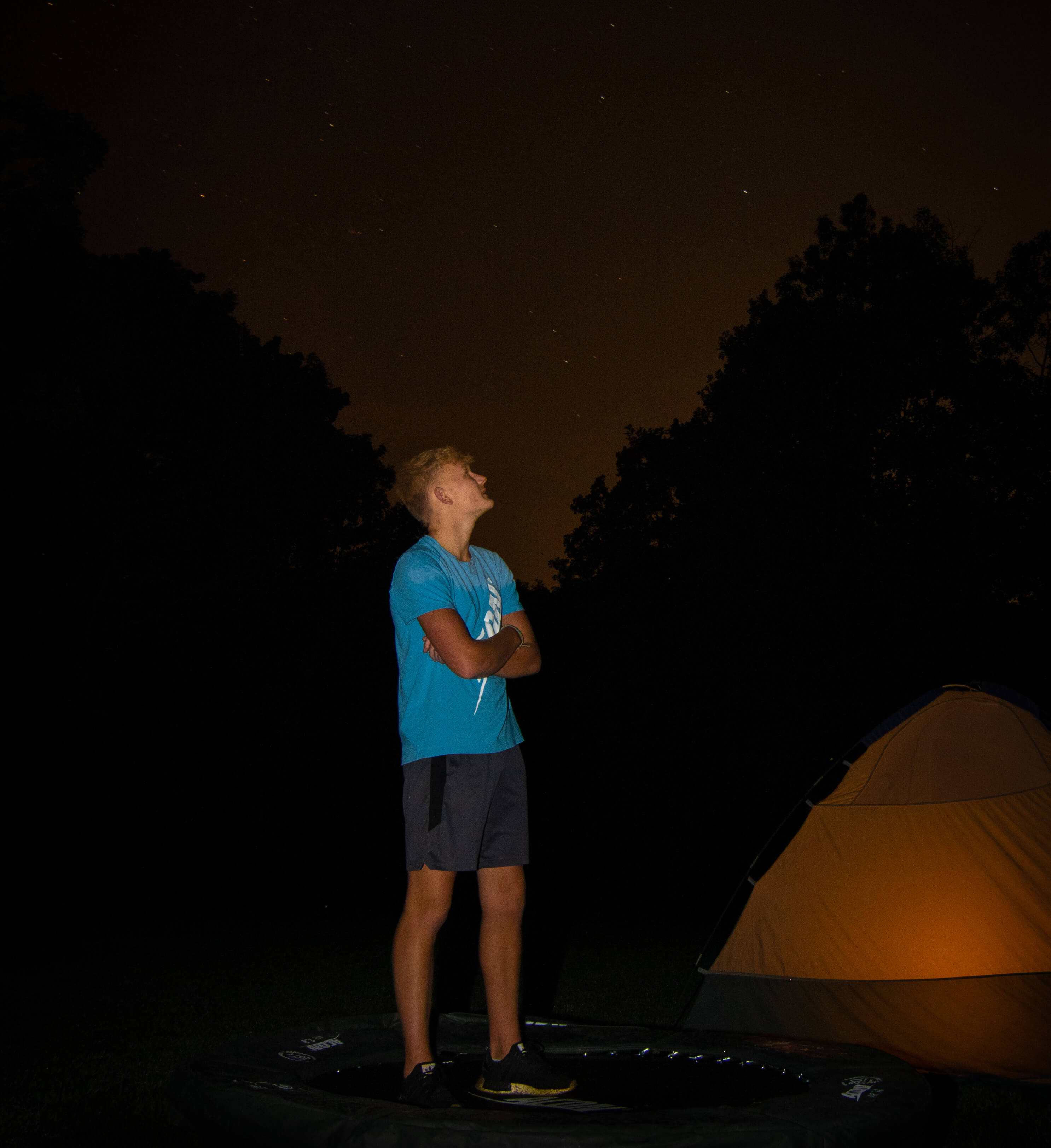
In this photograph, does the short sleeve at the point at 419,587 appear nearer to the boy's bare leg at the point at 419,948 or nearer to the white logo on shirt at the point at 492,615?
the white logo on shirt at the point at 492,615

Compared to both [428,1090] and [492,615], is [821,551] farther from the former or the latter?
[428,1090]

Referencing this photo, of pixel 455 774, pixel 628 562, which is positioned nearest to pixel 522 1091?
pixel 455 774

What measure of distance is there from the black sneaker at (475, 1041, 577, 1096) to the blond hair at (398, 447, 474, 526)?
1548 mm

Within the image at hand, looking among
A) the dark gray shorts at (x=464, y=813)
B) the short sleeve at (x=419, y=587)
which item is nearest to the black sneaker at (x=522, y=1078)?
the dark gray shorts at (x=464, y=813)

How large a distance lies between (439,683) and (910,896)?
9.74 feet

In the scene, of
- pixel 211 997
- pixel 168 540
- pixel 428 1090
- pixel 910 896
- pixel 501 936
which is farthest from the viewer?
pixel 168 540

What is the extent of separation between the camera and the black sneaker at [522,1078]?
280 centimetres

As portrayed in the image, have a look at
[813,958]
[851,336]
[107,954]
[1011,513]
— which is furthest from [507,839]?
[851,336]

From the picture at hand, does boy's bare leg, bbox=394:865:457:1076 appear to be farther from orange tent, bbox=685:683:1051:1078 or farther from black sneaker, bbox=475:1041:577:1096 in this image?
orange tent, bbox=685:683:1051:1078

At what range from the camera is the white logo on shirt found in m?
3.16

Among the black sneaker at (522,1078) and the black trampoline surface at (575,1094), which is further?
the black sneaker at (522,1078)

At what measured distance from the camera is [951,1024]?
437 cm

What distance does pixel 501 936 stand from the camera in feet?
9.71

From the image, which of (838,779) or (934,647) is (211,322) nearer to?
(934,647)
